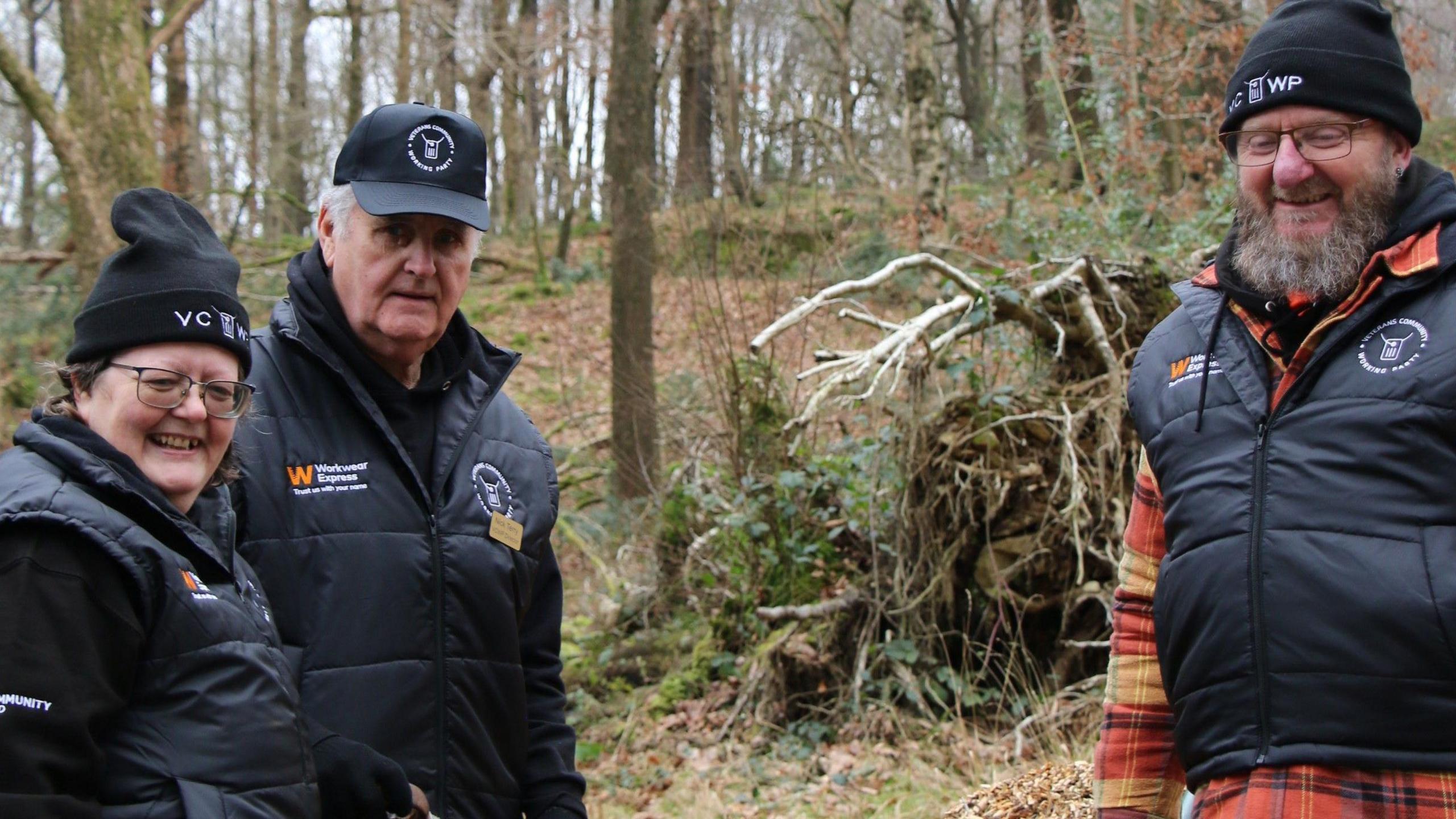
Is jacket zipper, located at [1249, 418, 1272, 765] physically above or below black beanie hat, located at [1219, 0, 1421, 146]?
below

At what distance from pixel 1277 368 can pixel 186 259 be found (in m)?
2.17

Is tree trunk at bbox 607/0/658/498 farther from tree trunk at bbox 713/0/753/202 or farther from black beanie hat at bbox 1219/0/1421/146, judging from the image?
black beanie hat at bbox 1219/0/1421/146

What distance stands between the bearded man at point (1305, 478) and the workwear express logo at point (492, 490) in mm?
1488

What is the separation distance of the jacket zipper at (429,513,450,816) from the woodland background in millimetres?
3045

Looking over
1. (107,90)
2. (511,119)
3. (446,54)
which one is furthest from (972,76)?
(107,90)

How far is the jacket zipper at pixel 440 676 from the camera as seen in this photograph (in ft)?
8.39

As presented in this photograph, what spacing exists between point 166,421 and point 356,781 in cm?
76

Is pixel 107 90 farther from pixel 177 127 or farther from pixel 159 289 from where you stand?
pixel 159 289

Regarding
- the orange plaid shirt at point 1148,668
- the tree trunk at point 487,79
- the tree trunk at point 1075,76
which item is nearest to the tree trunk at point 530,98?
the tree trunk at point 487,79

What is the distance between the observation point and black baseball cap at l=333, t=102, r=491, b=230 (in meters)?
2.70

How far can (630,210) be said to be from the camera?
35.3 ft

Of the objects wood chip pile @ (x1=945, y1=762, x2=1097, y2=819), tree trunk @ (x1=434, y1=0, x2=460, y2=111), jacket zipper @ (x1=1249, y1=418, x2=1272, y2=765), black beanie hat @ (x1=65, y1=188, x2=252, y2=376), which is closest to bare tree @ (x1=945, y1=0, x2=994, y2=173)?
tree trunk @ (x1=434, y1=0, x2=460, y2=111)

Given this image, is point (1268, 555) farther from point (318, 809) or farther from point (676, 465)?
point (676, 465)

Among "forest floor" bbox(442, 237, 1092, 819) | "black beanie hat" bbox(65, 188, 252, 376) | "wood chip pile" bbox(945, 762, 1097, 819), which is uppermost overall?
"black beanie hat" bbox(65, 188, 252, 376)
